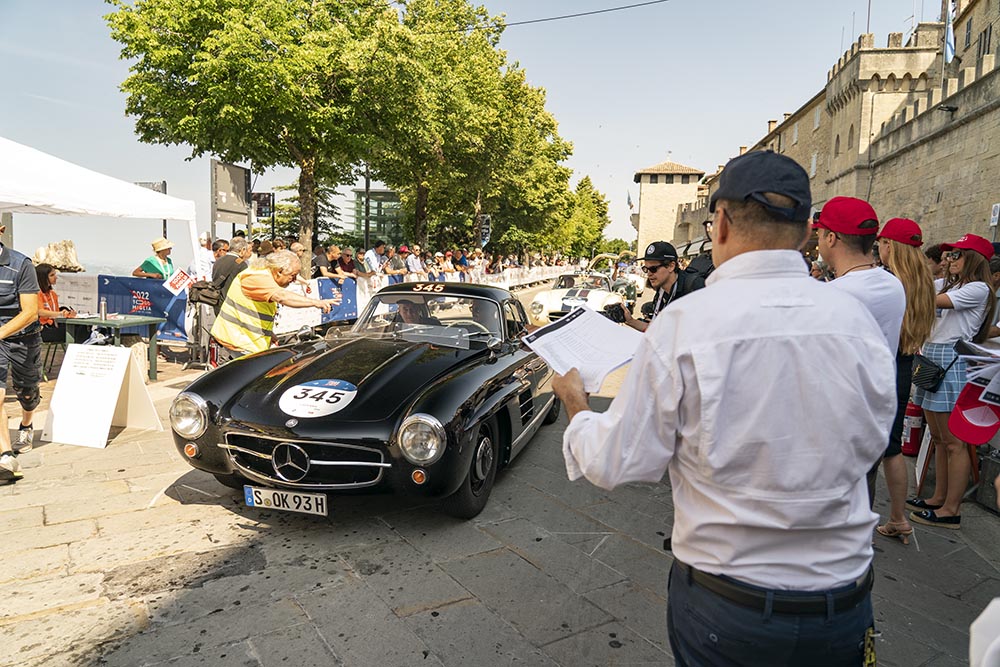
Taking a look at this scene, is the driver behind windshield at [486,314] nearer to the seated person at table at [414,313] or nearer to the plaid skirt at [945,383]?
the seated person at table at [414,313]

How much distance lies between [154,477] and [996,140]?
2127 cm

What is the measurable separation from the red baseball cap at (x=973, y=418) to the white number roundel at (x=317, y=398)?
339 centimetres

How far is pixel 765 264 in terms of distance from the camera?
1316mm

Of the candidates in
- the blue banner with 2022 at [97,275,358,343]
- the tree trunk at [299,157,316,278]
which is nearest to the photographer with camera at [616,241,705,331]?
the blue banner with 2022 at [97,275,358,343]

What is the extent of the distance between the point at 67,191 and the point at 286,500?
20.9 feet

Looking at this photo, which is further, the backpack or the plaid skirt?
the backpack

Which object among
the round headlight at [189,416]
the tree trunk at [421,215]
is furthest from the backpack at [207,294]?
the tree trunk at [421,215]

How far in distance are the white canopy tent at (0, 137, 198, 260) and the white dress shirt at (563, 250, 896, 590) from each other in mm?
8013

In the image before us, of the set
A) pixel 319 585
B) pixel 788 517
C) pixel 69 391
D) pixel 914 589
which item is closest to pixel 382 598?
pixel 319 585

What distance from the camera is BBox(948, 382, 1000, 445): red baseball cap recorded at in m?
3.46

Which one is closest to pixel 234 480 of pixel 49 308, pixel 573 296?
pixel 49 308

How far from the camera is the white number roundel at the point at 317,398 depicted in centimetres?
364

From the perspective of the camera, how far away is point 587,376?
63.1 inches

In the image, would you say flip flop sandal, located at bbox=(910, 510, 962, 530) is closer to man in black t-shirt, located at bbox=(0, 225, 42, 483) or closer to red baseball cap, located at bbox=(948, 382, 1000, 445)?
red baseball cap, located at bbox=(948, 382, 1000, 445)
